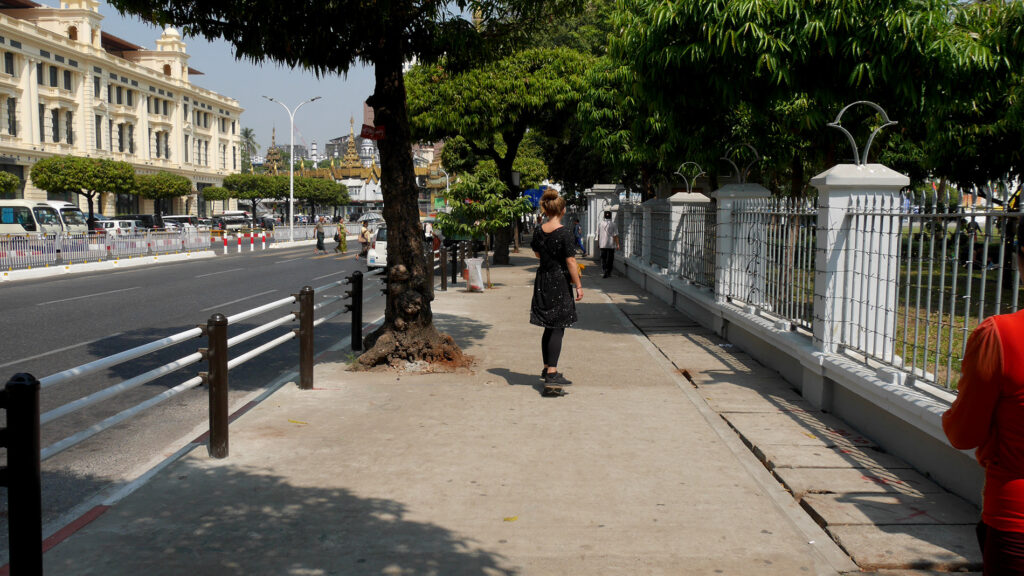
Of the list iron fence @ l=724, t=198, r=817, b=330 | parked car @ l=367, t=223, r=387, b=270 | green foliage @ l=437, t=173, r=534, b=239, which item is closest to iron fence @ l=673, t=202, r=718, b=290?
iron fence @ l=724, t=198, r=817, b=330

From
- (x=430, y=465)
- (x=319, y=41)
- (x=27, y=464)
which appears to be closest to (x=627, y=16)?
(x=319, y=41)

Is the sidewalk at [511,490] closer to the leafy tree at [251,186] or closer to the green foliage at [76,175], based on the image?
the green foliage at [76,175]

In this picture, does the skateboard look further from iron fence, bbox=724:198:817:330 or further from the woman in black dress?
iron fence, bbox=724:198:817:330

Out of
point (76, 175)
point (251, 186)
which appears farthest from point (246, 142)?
point (76, 175)

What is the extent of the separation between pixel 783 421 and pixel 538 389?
91.8 inches

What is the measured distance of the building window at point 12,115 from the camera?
54.2 metres

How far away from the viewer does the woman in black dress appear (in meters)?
7.75

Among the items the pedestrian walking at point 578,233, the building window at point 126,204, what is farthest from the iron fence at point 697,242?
the building window at point 126,204

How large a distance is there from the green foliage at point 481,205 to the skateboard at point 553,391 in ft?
44.8

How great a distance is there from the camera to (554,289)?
307 inches

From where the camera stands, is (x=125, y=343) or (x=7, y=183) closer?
(x=125, y=343)

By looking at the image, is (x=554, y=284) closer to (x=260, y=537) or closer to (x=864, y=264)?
→ (x=864, y=264)

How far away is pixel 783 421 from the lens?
6766 millimetres

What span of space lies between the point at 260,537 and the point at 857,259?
4.83 meters
